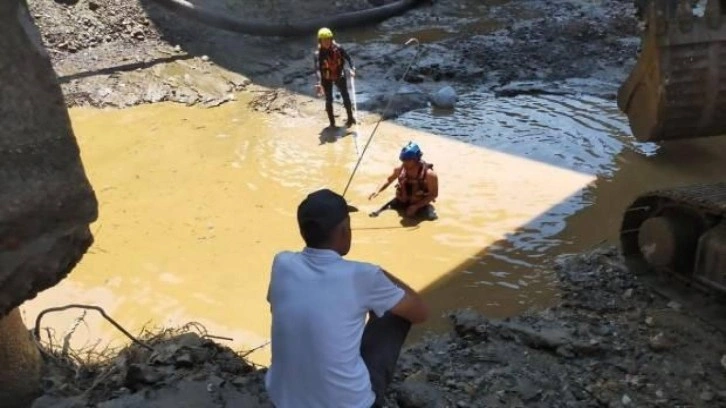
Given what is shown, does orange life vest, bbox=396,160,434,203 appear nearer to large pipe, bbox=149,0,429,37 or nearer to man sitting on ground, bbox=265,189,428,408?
man sitting on ground, bbox=265,189,428,408

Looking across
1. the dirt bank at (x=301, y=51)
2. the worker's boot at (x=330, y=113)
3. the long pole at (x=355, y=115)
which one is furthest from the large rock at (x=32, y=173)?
the dirt bank at (x=301, y=51)

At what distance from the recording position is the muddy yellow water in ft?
19.7

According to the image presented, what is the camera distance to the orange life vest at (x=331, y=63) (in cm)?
976

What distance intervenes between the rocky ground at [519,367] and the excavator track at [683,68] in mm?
1251

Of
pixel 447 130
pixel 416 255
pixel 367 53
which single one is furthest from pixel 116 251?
pixel 367 53

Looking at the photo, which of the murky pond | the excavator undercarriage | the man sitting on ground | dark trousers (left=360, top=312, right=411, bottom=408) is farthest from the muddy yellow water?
the man sitting on ground

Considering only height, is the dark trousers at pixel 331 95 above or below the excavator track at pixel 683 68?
below

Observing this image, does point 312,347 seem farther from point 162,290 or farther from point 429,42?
point 429,42

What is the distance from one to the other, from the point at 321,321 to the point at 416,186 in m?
4.46

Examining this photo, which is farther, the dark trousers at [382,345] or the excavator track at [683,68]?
the excavator track at [683,68]

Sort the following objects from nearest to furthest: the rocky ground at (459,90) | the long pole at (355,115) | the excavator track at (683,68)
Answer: the rocky ground at (459,90)
the excavator track at (683,68)
the long pole at (355,115)

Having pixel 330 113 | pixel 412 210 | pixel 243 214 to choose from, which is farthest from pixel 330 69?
pixel 412 210

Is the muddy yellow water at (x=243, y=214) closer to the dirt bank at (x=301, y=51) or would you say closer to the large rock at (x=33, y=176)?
the dirt bank at (x=301, y=51)

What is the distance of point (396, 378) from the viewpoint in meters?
4.41
